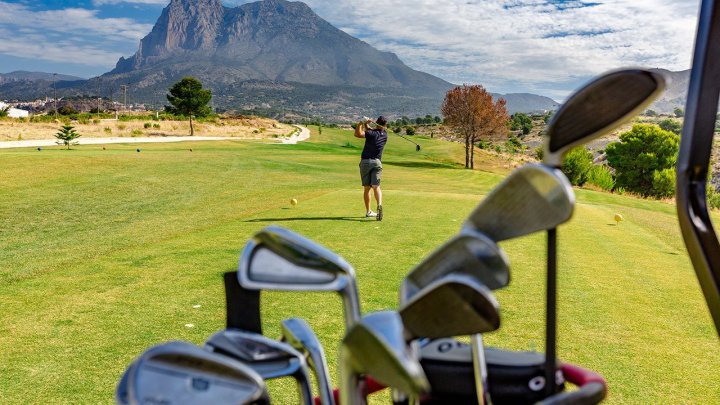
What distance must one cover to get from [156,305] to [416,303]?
12.4 feet

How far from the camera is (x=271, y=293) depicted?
4.43 meters

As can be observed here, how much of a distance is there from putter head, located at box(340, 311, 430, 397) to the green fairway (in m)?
1.27

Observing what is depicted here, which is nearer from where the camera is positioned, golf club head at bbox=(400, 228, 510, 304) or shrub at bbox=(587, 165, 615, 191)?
golf club head at bbox=(400, 228, 510, 304)

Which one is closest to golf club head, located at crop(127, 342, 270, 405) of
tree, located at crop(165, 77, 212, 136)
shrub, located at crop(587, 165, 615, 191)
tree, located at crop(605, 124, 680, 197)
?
shrub, located at crop(587, 165, 615, 191)

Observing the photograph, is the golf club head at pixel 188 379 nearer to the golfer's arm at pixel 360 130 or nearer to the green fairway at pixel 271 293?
the green fairway at pixel 271 293

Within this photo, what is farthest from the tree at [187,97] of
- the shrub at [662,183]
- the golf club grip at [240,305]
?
the golf club grip at [240,305]

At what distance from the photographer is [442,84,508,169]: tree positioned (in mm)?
42688

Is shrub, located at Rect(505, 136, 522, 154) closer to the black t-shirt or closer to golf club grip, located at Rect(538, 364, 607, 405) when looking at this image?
A: the black t-shirt

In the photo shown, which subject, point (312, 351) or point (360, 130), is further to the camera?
point (360, 130)

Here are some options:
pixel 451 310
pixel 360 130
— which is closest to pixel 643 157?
pixel 360 130

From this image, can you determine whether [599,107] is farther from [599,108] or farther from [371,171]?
[371,171]

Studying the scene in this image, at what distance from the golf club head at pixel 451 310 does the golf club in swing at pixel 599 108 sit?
0.18m

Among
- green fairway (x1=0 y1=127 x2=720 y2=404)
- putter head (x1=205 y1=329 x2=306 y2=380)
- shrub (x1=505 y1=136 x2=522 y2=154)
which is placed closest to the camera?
putter head (x1=205 y1=329 x2=306 y2=380)

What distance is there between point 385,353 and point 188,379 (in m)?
0.31
